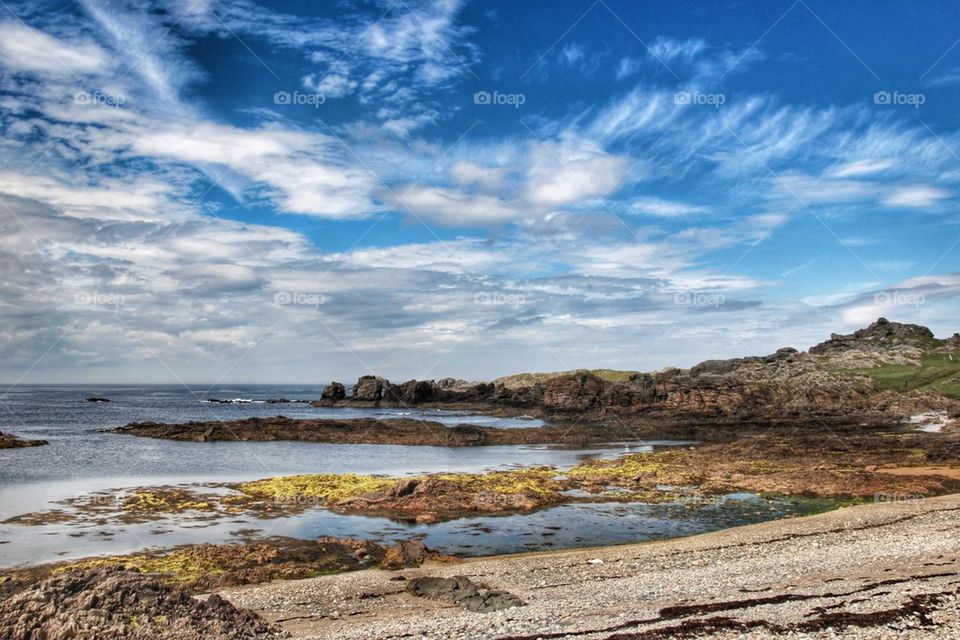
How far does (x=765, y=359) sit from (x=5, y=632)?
161 meters

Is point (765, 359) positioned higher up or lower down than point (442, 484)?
higher up

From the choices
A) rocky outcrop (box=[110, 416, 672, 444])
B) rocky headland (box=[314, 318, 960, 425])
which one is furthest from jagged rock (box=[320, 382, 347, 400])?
rocky outcrop (box=[110, 416, 672, 444])

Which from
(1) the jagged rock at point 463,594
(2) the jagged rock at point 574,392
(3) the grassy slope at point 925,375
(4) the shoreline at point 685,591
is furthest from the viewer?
(2) the jagged rock at point 574,392

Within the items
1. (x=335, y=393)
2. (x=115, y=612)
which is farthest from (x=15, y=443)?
(x=335, y=393)

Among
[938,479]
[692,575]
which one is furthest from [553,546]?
[938,479]

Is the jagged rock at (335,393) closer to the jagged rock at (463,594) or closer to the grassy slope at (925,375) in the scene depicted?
the grassy slope at (925,375)

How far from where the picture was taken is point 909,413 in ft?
300

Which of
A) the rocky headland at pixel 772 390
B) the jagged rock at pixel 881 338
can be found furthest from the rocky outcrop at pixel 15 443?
the jagged rock at pixel 881 338

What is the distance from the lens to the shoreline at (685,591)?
57.2ft

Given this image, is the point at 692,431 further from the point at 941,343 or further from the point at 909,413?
the point at 941,343

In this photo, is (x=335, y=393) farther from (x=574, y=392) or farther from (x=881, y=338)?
(x=881, y=338)

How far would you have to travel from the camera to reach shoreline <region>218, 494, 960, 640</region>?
17.4m

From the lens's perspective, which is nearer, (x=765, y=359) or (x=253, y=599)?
(x=253, y=599)

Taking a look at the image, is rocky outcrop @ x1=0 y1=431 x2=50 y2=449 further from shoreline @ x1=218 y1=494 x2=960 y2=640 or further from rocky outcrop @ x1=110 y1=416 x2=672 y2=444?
shoreline @ x1=218 y1=494 x2=960 y2=640
